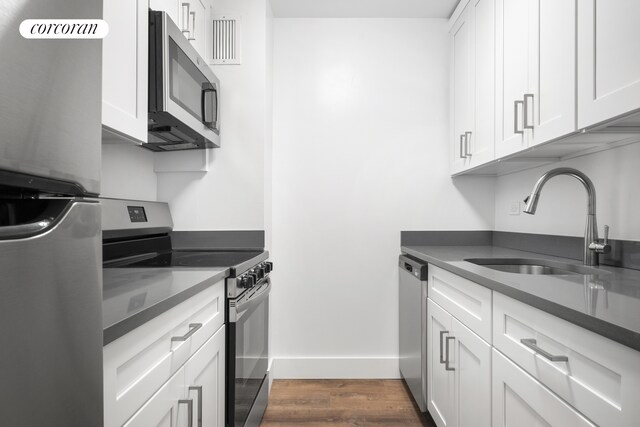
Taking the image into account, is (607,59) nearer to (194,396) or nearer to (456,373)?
(456,373)

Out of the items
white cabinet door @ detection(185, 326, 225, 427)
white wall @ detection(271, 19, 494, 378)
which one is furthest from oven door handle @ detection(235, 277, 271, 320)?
white wall @ detection(271, 19, 494, 378)

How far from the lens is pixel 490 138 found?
75.2 inches

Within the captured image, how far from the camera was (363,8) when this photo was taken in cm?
250

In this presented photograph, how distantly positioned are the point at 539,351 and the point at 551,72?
1.03 metres

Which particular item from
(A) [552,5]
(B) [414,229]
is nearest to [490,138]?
(A) [552,5]

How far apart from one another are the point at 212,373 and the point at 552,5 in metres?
1.80

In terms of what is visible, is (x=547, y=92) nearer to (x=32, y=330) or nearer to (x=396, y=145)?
(x=396, y=145)

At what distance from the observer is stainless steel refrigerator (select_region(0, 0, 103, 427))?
1.21 feet

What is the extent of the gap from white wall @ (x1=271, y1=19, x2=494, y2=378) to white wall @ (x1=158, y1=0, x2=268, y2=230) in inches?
13.1

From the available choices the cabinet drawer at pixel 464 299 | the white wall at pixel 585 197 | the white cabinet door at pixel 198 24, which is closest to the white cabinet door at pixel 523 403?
the cabinet drawer at pixel 464 299

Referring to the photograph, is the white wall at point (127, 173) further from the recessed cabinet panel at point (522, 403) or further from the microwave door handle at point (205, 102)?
the recessed cabinet panel at point (522, 403)

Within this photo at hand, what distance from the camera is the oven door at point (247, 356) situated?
148cm

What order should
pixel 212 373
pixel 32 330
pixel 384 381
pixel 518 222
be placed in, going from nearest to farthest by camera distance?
pixel 32 330
pixel 212 373
pixel 518 222
pixel 384 381

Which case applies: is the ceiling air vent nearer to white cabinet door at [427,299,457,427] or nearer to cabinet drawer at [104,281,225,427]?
cabinet drawer at [104,281,225,427]
